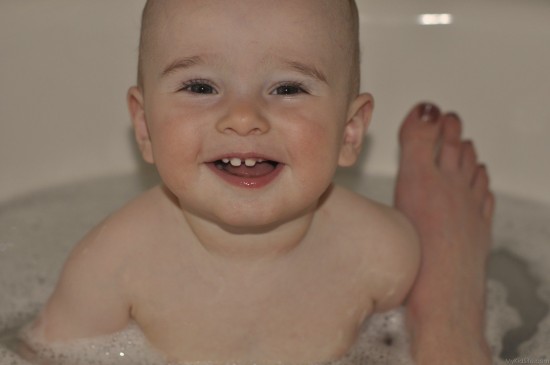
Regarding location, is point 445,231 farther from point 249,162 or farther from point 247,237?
point 249,162

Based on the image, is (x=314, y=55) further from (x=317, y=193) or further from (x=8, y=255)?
(x=8, y=255)

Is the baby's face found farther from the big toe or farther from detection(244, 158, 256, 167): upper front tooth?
the big toe

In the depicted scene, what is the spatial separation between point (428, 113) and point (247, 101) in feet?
2.08

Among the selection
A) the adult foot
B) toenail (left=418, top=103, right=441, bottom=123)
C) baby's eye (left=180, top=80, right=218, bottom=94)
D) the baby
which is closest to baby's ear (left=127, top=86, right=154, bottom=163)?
the baby

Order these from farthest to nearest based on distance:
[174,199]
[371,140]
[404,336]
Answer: [371,140]
[404,336]
[174,199]

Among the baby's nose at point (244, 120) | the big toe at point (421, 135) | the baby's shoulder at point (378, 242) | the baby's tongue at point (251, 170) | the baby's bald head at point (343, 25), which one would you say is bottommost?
the baby's shoulder at point (378, 242)

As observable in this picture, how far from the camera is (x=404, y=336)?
4.53ft

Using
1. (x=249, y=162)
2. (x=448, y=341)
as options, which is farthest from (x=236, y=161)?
(x=448, y=341)

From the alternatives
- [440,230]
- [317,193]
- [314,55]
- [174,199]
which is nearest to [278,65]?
[314,55]

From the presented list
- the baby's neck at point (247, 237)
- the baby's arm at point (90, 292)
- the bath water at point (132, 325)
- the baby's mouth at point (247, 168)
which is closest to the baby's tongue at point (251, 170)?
the baby's mouth at point (247, 168)

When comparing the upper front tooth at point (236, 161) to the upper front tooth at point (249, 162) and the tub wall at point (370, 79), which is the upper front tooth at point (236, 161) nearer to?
the upper front tooth at point (249, 162)

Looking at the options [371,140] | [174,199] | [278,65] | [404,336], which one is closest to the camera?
[278,65]

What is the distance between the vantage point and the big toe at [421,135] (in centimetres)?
155

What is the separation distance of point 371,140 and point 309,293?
0.53 meters
